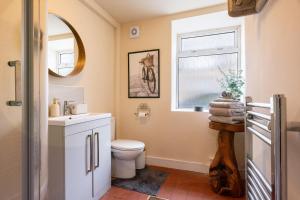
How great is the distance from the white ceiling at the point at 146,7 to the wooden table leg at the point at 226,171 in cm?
164

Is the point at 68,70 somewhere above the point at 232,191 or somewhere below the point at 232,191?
above

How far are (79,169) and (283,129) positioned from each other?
151cm

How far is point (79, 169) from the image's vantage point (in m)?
1.54

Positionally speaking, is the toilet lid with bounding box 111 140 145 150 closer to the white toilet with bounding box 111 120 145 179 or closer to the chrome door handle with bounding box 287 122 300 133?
the white toilet with bounding box 111 120 145 179

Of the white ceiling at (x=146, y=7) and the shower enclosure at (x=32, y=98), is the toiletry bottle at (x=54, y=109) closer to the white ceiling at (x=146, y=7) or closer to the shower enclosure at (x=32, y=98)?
the shower enclosure at (x=32, y=98)

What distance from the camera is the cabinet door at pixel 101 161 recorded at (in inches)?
69.4

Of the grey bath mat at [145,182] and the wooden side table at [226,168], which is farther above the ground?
the wooden side table at [226,168]

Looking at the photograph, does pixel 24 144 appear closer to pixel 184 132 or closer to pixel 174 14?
pixel 184 132

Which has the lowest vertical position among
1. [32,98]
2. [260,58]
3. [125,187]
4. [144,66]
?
[125,187]

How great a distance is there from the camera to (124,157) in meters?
2.15

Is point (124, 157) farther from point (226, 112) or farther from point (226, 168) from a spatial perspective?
point (226, 112)

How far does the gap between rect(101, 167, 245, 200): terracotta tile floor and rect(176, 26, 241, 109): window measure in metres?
1.05

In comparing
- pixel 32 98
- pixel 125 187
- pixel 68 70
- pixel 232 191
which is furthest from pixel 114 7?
pixel 232 191

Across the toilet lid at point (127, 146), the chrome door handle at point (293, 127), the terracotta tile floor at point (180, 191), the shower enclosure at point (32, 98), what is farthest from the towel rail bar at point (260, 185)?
the toilet lid at point (127, 146)
